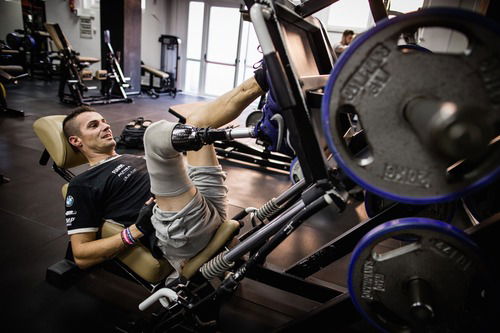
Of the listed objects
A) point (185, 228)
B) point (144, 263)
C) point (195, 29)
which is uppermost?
point (195, 29)

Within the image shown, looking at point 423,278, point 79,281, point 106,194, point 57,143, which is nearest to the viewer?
point 423,278

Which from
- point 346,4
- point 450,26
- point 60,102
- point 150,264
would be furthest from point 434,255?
point 346,4

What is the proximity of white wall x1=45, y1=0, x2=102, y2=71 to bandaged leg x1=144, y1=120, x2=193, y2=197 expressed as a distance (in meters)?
9.68

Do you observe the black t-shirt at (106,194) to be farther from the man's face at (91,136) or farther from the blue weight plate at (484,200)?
the blue weight plate at (484,200)

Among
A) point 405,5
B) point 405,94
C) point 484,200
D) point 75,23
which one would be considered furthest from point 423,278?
point 75,23

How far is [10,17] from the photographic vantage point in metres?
8.58

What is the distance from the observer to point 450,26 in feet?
1.98

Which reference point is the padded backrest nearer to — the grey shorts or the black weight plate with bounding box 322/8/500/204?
the grey shorts

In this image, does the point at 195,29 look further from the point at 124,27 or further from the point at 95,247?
the point at 95,247

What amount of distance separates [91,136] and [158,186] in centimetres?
76

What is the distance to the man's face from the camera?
5.28 feet

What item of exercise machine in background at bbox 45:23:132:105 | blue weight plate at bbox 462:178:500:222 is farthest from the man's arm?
exercise machine in background at bbox 45:23:132:105

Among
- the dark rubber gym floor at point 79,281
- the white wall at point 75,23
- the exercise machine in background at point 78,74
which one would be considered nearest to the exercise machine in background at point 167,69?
the exercise machine in background at point 78,74

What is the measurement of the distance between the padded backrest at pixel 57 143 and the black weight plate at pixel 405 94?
4.80 ft
